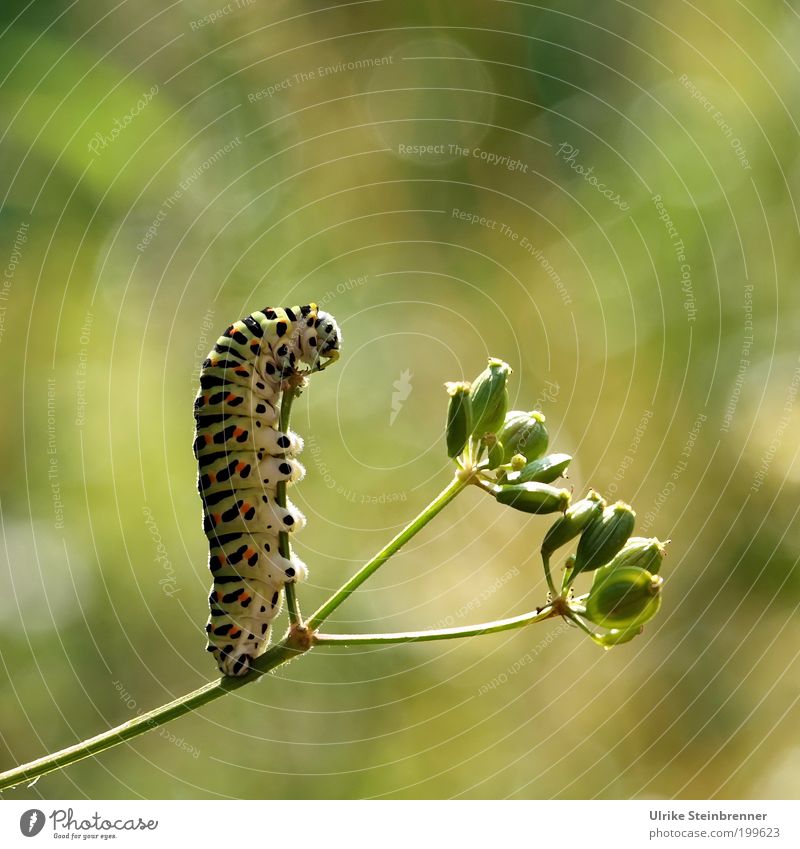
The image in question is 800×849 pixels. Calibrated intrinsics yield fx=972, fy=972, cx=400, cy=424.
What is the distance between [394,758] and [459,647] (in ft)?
1.82

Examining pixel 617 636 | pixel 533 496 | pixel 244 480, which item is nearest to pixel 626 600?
pixel 617 636

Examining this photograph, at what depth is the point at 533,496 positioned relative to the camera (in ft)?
5.57

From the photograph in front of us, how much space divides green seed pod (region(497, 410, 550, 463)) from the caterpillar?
17.5 inches

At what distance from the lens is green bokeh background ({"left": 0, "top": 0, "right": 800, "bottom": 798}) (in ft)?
12.4

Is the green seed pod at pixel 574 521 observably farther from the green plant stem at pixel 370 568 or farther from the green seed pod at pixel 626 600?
the green plant stem at pixel 370 568

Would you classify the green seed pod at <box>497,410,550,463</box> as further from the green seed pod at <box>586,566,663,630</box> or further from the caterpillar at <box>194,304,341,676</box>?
the caterpillar at <box>194,304,341,676</box>

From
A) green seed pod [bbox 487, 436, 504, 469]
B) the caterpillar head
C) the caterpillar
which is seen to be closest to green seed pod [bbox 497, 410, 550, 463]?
green seed pod [bbox 487, 436, 504, 469]

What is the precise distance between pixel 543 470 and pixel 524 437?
0.24 ft

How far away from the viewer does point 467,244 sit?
4.36 meters

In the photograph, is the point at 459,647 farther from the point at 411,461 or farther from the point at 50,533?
the point at 50,533

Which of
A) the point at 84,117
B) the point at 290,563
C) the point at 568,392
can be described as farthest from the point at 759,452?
the point at 84,117

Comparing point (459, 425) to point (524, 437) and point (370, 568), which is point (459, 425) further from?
point (370, 568)
